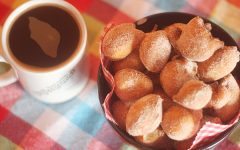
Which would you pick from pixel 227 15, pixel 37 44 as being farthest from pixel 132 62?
pixel 227 15

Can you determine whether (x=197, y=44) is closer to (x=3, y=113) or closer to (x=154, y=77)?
(x=154, y=77)

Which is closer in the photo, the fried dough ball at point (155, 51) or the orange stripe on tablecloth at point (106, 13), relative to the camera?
the fried dough ball at point (155, 51)

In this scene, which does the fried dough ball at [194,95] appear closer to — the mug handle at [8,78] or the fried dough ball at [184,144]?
the fried dough ball at [184,144]

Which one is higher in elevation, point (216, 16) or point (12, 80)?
point (216, 16)

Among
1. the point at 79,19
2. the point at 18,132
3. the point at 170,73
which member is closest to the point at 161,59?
the point at 170,73

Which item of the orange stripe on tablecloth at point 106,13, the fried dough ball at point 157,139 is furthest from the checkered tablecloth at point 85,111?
the fried dough ball at point 157,139

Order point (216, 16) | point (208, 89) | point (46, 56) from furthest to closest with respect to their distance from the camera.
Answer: point (216, 16) → point (46, 56) → point (208, 89)

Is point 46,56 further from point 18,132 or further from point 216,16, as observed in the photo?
point 216,16
